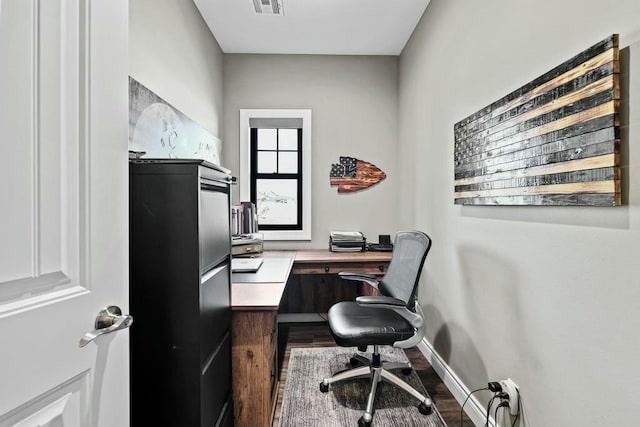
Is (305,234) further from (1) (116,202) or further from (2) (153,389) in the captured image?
(1) (116,202)

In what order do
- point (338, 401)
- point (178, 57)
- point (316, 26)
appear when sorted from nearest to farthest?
point (338, 401) → point (178, 57) → point (316, 26)

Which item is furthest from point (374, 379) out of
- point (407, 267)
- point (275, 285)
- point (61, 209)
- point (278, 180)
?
point (278, 180)

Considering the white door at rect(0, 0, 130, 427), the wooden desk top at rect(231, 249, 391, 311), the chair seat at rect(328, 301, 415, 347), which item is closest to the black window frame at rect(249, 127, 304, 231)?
the wooden desk top at rect(231, 249, 391, 311)

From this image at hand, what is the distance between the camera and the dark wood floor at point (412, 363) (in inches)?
76.5

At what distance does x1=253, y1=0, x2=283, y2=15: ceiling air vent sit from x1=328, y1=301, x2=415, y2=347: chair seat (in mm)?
2238

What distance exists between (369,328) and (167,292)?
3.55 feet

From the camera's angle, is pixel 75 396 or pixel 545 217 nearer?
pixel 75 396

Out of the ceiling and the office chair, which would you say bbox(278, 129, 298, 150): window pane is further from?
the office chair

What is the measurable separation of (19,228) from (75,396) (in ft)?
1.24

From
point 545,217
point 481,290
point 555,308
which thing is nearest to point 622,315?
point 555,308

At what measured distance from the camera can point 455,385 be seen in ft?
6.88

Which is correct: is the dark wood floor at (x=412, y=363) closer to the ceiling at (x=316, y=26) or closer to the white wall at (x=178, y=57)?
the white wall at (x=178, y=57)

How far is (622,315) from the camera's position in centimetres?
99

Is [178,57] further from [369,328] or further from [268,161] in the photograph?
[369,328]
